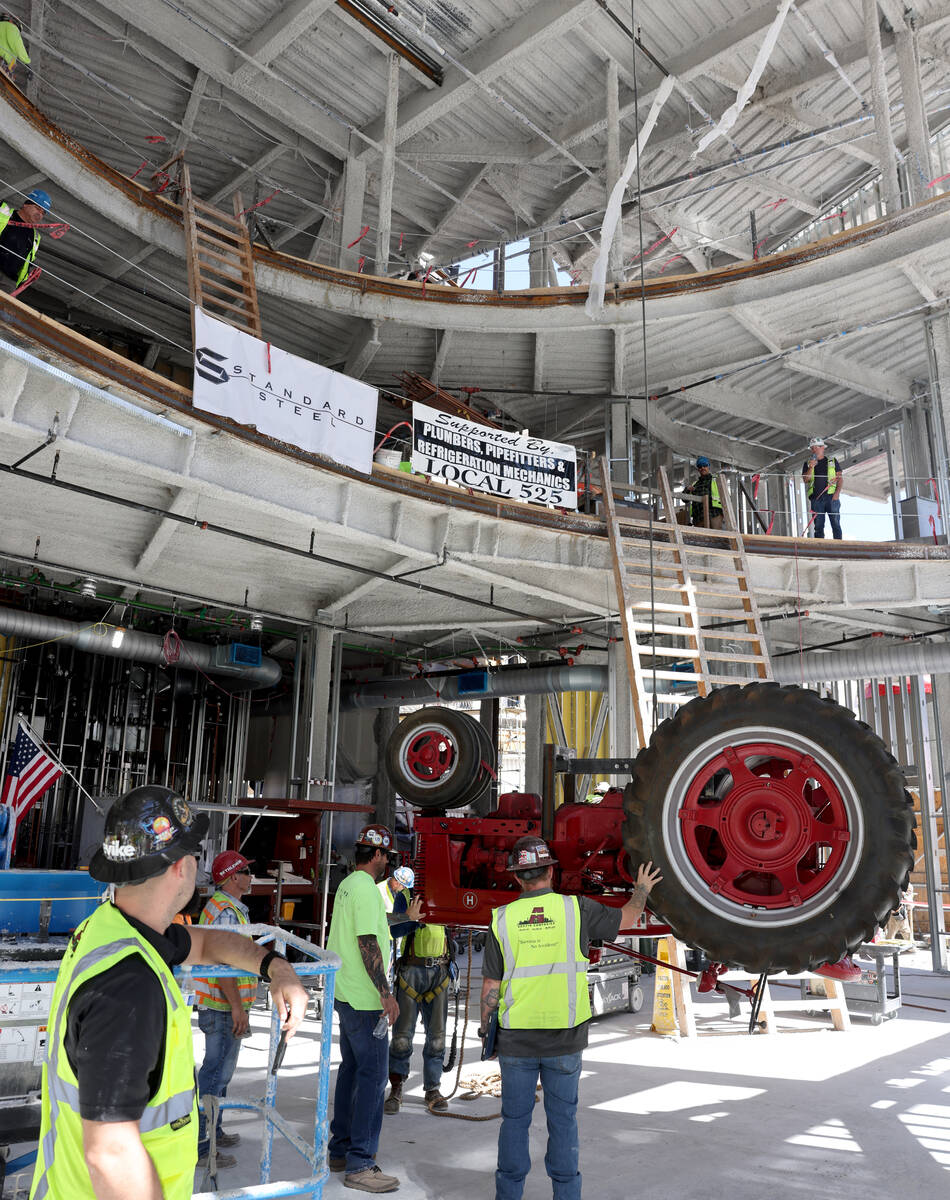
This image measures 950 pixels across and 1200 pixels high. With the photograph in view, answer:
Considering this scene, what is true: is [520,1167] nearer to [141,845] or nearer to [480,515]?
[141,845]

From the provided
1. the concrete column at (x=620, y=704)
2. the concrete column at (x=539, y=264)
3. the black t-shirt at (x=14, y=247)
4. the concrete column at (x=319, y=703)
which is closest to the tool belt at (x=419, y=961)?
the concrete column at (x=620, y=704)

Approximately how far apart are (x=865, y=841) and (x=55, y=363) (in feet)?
26.0

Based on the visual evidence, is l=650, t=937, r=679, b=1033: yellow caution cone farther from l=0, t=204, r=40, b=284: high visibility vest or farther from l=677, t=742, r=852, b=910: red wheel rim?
l=0, t=204, r=40, b=284: high visibility vest

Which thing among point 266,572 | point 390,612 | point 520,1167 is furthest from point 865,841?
point 390,612

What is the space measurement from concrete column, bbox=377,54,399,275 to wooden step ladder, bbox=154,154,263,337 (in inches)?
98.5

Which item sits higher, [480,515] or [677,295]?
[677,295]

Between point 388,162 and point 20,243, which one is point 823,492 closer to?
point 388,162

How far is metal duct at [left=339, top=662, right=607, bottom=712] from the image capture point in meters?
17.2

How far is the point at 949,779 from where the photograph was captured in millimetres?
16047

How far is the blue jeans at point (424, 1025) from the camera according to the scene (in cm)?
757

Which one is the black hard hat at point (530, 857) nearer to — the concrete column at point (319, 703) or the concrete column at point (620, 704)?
the concrete column at point (620, 704)

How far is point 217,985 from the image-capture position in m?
6.04

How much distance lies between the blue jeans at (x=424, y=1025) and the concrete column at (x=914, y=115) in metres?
13.2

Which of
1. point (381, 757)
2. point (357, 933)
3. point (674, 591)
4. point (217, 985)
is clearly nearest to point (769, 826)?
point (357, 933)
